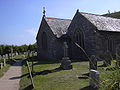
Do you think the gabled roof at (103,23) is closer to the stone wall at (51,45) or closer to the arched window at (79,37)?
the arched window at (79,37)

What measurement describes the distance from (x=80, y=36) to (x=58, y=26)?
436 cm

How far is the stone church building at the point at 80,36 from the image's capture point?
75.0ft

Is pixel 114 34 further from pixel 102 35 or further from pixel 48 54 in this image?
pixel 48 54

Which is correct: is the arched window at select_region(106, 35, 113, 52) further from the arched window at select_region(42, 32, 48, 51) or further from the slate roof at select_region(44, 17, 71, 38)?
the arched window at select_region(42, 32, 48, 51)

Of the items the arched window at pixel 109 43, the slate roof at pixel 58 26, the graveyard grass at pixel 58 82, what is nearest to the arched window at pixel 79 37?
the slate roof at pixel 58 26

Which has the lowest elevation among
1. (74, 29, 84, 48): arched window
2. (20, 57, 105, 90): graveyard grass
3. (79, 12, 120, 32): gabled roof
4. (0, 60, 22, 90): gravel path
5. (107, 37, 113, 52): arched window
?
(0, 60, 22, 90): gravel path

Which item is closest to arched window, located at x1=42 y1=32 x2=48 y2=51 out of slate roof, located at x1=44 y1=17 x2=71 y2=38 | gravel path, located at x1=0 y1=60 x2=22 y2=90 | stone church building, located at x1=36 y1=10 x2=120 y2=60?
stone church building, located at x1=36 y1=10 x2=120 y2=60

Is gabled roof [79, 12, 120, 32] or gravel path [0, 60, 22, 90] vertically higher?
gabled roof [79, 12, 120, 32]

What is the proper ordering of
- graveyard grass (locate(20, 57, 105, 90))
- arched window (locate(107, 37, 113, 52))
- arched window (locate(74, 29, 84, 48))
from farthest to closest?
arched window (locate(74, 29, 84, 48)), arched window (locate(107, 37, 113, 52)), graveyard grass (locate(20, 57, 105, 90))

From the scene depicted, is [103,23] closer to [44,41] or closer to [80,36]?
[80,36]

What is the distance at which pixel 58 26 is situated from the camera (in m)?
27.6

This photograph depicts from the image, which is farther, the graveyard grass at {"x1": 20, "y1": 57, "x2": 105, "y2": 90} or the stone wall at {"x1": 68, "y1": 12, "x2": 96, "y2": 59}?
the stone wall at {"x1": 68, "y1": 12, "x2": 96, "y2": 59}

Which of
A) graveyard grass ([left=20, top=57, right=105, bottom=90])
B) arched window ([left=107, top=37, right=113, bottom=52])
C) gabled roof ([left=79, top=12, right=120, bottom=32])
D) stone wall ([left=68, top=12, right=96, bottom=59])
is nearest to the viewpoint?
graveyard grass ([left=20, top=57, right=105, bottom=90])

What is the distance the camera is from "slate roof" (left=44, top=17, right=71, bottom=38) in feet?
85.5
